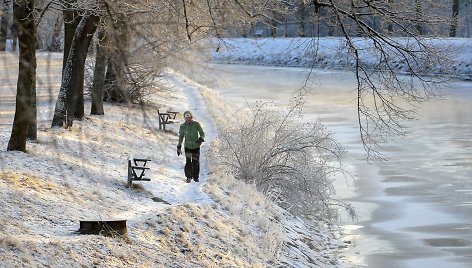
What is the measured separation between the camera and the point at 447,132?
35125 mm

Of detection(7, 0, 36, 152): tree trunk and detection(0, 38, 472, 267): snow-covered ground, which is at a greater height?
detection(7, 0, 36, 152): tree trunk

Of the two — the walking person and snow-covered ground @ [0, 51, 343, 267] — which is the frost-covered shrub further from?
the walking person

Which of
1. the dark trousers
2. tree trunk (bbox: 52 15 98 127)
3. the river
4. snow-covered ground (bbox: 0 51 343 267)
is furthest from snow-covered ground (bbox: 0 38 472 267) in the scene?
the river

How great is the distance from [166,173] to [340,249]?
404cm

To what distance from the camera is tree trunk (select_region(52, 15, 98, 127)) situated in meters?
20.6

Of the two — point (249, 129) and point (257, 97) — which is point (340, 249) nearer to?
point (249, 129)

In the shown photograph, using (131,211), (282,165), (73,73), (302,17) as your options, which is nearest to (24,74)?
(131,211)

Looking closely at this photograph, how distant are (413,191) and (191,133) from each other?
841cm

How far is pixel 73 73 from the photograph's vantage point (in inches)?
840

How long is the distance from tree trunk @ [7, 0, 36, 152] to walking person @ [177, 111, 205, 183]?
3081 millimetres

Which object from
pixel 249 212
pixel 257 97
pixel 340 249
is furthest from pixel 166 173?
pixel 257 97

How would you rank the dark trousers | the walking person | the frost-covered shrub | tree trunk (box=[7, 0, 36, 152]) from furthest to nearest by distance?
the frost-covered shrub → the dark trousers → the walking person → tree trunk (box=[7, 0, 36, 152])

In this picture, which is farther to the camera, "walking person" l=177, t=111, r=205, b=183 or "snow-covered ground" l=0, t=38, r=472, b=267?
"walking person" l=177, t=111, r=205, b=183

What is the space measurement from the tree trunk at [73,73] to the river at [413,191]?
515 cm
